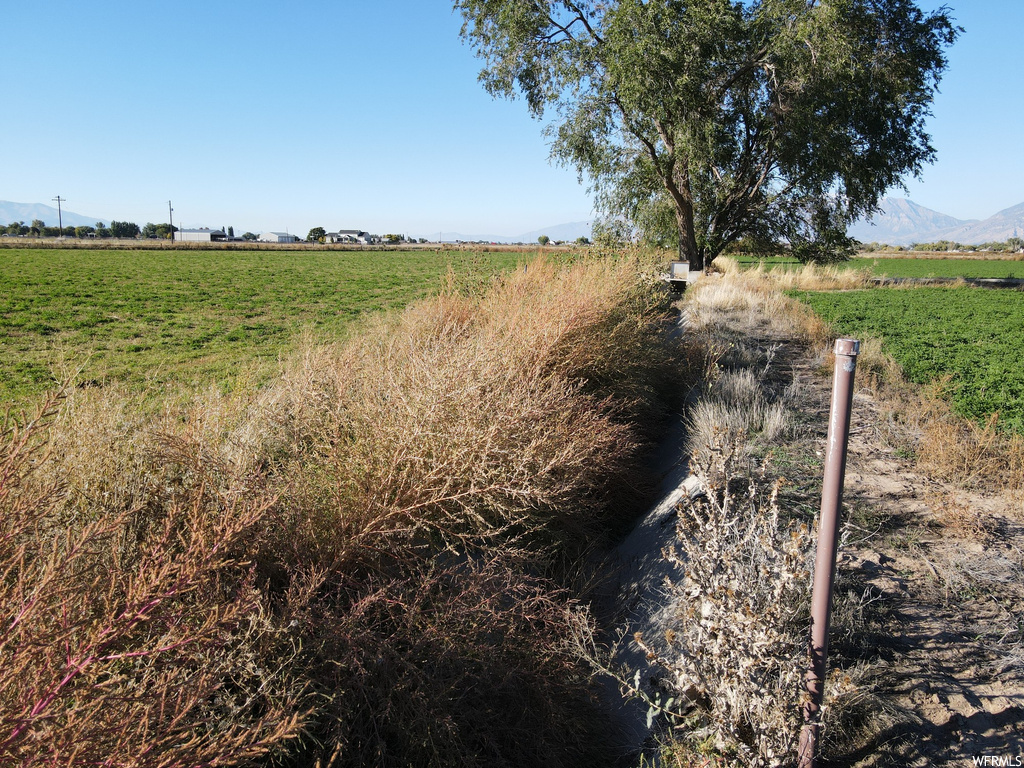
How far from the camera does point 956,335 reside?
11.4 m

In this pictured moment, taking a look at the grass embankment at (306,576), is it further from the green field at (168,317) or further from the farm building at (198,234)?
the farm building at (198,234)

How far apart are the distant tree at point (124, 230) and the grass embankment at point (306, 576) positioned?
136984mm

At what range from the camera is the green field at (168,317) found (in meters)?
9.49

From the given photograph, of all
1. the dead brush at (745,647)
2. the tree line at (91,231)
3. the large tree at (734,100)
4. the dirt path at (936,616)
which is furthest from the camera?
the tree line at (91,231)

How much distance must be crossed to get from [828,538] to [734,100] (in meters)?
21.4

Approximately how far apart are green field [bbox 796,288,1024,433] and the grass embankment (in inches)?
192

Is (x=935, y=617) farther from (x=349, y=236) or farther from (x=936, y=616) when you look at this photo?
(x=349, y=236)

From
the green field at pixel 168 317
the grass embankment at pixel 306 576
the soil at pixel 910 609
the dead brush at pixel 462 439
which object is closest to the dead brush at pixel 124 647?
the grass embankment at pixel 306 576

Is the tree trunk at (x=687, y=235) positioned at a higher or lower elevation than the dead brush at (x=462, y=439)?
higher

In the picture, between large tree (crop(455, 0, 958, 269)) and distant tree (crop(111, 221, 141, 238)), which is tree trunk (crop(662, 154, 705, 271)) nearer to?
large tree (crop(455, 0, 958, 269))

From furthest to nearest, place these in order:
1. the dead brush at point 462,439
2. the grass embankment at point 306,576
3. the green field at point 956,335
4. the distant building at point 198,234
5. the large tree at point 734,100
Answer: the distant building at point 198,234
the large tree at point 734,100
the green field at point 956,335
the dead brush at point 462,439
the grass embankment at point 306,576

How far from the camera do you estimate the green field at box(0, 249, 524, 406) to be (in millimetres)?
9492

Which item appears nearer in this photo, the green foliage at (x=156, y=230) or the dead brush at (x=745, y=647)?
the dead brush at (x=745, y=647)

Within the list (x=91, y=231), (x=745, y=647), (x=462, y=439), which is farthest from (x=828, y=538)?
(x=91, y=231)
